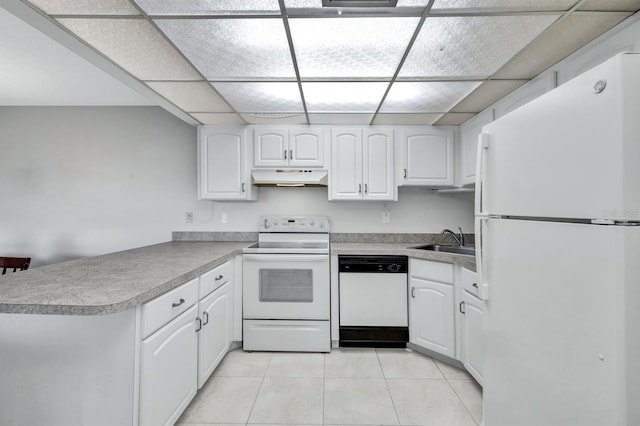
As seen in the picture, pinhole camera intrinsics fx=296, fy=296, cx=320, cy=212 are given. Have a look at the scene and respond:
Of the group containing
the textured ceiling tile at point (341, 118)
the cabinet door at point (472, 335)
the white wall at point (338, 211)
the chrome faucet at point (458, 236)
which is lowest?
the cabinet door at point (472, 335)

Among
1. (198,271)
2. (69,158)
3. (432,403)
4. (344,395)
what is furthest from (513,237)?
(69,158)

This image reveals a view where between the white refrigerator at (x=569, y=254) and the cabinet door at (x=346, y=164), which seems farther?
the cabinet door at (x=346, y=164)

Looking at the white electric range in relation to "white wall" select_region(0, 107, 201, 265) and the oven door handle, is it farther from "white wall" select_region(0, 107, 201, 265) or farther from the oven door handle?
"white wall" select_region(0, 107, 201, 265)

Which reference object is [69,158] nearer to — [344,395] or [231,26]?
[231,26]

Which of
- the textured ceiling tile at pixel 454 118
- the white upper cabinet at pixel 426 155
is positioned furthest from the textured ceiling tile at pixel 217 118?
the textured ceiling tile at pixel 454 118

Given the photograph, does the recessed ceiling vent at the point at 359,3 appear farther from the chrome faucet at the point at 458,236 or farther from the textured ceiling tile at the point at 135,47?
the chrome faucet at the point at 458,236

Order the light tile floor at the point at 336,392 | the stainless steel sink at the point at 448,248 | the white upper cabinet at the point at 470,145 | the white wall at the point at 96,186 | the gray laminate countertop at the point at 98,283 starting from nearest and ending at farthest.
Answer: the gray laminate countertop at the point at 98,283 < the light tile floor at the point at 336,392 < the white upper cabinet at the point at 470,145 < the stainless steel sink at the point at 448,248 < the white wall at the point at 96,186

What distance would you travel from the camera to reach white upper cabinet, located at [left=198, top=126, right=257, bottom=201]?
9.37ft

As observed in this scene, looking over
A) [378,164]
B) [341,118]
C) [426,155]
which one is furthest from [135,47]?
[426,155]

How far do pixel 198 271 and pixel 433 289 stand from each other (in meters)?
1.80

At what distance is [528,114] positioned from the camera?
3.63 feet

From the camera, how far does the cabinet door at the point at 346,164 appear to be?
287 centimetres

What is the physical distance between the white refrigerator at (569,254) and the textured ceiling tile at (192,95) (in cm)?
188

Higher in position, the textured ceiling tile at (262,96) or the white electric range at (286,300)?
the textured ceiling tile at (262,96)
